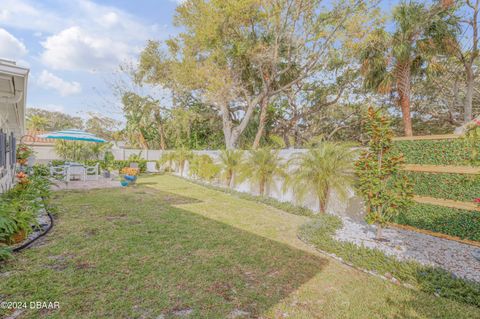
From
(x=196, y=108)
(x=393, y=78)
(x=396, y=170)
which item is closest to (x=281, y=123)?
(x=196, y=108)

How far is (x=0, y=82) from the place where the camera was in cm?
438

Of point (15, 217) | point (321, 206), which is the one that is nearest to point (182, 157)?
point (321, 206)

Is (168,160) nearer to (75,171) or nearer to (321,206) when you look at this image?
(75,171)

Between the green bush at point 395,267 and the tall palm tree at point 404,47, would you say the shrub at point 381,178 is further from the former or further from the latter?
the tall palm tree at point 404,47

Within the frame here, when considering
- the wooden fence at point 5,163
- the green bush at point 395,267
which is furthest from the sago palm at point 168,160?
the green bush at point 395,267

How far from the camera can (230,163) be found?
1048cm

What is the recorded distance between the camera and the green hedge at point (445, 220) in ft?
15.0

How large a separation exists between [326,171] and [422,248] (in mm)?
2463

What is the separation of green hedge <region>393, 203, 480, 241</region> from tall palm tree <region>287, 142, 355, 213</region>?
146 cm

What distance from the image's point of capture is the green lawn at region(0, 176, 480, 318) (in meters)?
2.45

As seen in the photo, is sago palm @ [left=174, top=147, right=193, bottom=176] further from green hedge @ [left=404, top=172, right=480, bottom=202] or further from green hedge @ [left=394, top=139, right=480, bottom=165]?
green hedge @ [left=404, top=172, right=480, bottom=202]

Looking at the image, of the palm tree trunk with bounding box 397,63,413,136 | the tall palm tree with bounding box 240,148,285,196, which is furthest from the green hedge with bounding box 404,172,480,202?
the palm tree trunk with bounding box 397,63,413,136

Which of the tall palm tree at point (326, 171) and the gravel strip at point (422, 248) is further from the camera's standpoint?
the tall palm tree at point (326, 171)

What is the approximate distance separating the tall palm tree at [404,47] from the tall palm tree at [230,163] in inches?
265
